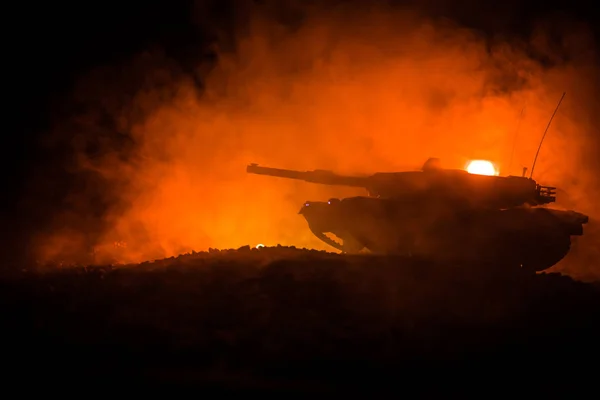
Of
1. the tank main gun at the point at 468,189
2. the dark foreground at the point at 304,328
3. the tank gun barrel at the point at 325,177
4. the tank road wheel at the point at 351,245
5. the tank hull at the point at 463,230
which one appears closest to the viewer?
the dark foreground at the point at 304,328

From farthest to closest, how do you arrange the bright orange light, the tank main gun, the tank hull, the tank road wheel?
A: the bright orange light < the tank road wheel < the tank main gun < the tank hull

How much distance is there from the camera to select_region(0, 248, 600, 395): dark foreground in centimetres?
673

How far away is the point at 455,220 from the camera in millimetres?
12367

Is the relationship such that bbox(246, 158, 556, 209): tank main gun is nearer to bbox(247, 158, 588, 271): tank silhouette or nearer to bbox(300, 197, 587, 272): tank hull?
bbox(247, 158, 588, 271): tank silhouette

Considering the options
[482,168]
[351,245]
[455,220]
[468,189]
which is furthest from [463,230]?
[482,168]

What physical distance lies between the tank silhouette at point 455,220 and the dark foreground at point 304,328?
1.62 m

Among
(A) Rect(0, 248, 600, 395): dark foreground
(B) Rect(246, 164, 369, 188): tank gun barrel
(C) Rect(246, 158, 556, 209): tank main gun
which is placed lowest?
(A) Rect(0, 248, 600, 395): dark foreground

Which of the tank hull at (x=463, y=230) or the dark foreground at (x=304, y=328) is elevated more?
the tank hull at (x=463, y=230)

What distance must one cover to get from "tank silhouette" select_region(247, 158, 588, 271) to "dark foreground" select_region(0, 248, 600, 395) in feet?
5.33

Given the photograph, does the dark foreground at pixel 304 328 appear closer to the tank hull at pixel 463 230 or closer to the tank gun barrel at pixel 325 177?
the tank hull at pixel 463 230

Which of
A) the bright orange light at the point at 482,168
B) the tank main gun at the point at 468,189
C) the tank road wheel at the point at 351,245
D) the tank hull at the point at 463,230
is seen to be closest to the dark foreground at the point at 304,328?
the tank hull at the point at 463,230

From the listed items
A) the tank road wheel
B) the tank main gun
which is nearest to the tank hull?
the tank main gun

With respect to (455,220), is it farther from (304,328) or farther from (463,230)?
(304,328)

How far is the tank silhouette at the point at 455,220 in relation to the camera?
39.7 ft
